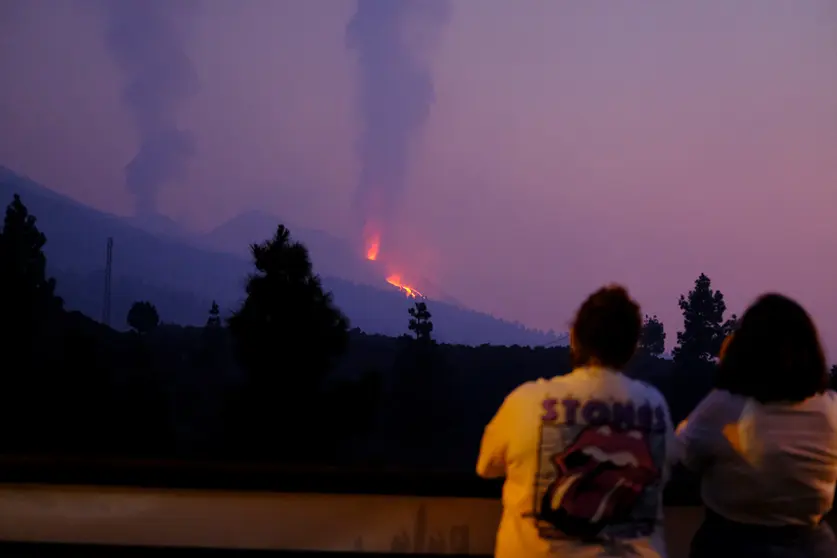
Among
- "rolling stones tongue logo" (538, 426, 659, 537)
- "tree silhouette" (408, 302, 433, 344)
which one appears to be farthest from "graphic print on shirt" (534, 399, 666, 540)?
"tree silhouette" (408, 302, 433, 344)

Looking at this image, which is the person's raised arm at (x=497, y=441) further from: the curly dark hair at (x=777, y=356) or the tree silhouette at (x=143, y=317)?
the tree silhouette at (x=143, y=317)

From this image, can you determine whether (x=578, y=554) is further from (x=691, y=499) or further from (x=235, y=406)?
(x=235, y=406)

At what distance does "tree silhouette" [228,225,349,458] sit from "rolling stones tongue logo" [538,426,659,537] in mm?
11415

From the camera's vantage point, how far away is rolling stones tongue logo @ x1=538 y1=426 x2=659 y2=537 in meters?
1.62

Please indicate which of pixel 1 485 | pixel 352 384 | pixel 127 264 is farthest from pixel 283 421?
pixel 127 264

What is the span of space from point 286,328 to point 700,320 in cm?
728

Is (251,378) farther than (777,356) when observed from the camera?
Yes

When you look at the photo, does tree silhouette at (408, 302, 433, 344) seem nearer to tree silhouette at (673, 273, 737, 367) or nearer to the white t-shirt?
tree silhouette at (673, 273, 737, 367)

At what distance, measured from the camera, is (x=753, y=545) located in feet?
5.57

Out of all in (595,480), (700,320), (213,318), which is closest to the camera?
(595,480)

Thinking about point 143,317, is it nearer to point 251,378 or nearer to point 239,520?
point 251,378

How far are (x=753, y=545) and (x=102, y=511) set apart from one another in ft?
6.87

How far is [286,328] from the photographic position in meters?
13.4

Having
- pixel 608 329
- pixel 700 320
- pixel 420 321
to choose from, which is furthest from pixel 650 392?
pixel 420 321
